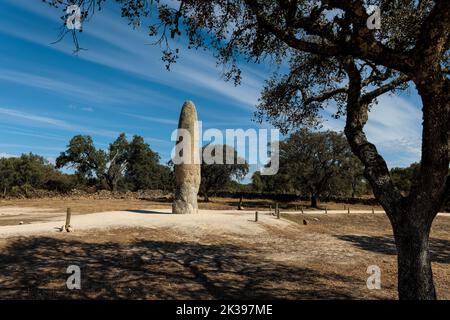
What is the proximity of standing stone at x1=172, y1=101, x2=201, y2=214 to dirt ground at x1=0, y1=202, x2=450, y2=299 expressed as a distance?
419 centimetres

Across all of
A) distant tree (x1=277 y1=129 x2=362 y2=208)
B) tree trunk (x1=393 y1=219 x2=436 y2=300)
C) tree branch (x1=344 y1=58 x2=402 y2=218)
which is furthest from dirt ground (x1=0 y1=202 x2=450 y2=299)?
distant tree (x1=277 y1=129 x2=362 y2=208)

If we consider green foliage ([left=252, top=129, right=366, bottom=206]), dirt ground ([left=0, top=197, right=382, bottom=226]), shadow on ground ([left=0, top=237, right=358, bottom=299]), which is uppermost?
green foliage ([left=252, top=129, right=366, bottom=206])

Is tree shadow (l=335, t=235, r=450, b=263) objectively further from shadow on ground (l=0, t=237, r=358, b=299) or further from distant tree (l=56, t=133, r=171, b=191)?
distant tree (l=56, t=133, r=171, b=191)

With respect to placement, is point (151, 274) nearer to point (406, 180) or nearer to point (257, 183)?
point (406, 180)

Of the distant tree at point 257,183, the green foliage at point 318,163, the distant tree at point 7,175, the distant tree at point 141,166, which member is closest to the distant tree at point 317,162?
the green foliage at point 318,163

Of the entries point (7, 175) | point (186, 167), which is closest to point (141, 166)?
point (7, 175)

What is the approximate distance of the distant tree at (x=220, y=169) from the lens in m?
54.2

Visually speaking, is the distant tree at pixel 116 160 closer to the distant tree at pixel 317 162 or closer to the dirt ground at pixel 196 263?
the distant tree at pixel 317 162

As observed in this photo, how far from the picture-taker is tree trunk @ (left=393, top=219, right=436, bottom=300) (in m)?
6.48

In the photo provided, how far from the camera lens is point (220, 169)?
5431cm

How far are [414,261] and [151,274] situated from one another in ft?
24.6
